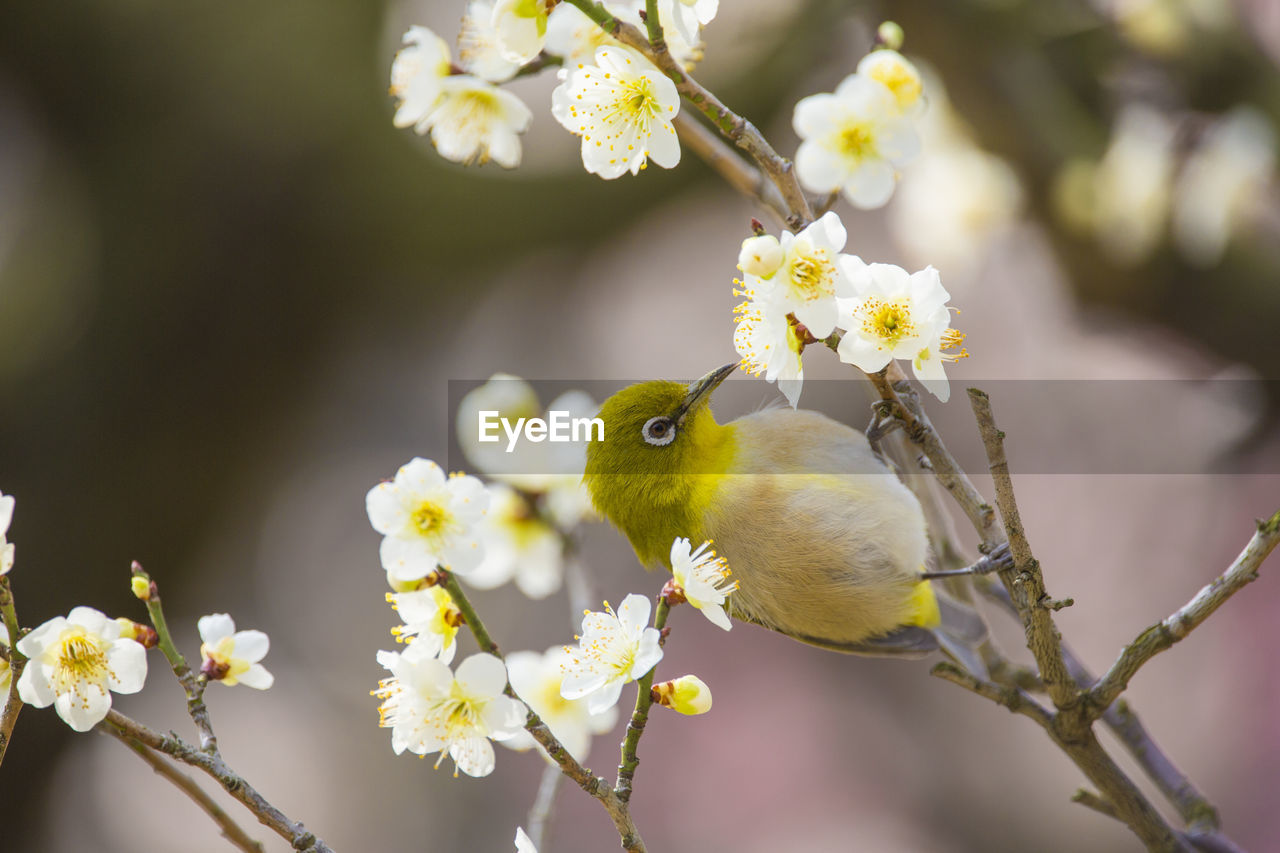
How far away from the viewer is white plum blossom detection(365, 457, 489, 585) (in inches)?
33.0

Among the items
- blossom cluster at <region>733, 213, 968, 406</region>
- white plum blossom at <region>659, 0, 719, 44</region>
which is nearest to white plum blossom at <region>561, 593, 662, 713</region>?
blossom cluster at <region>733, 213, 968, 406</region>

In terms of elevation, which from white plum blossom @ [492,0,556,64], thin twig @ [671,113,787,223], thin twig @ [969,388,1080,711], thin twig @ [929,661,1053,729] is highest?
thin twig @ [671,113,787,223]

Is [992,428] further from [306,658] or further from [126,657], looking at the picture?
[306,658]

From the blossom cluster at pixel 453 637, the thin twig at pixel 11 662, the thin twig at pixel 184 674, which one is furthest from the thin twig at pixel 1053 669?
the thin twig at pixel 11 662

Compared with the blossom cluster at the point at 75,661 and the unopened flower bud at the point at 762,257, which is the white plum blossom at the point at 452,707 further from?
the unopened flower bud at the point at 762,257

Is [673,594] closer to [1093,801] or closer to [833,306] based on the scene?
[833,306]

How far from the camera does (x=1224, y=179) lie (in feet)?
6.91

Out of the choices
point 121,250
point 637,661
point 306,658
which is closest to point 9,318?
point 121,250

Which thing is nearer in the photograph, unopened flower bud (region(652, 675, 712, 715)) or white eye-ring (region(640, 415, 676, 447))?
unopened flower bud (region(652, 675, 712, 715))

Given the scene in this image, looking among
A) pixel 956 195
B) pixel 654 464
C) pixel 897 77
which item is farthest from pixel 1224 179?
pixel 654 464

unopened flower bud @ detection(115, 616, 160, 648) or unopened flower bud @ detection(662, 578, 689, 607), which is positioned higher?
unopened flower bud @ detection(662, 578, 689, 607)

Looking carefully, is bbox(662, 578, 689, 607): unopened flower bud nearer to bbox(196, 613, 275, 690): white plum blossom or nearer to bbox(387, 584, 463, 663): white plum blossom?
bbox(387, 584, 463, 663): white plum blossom

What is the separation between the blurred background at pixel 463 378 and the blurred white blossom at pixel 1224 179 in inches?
3.2

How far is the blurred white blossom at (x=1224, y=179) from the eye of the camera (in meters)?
2.09
